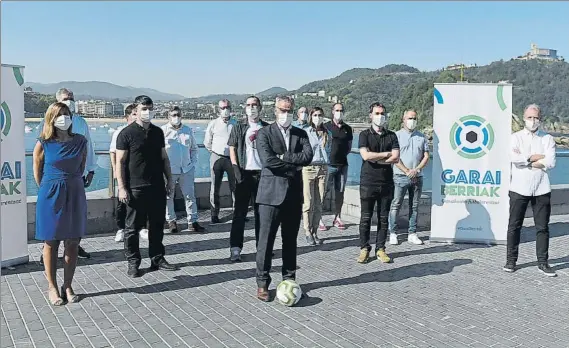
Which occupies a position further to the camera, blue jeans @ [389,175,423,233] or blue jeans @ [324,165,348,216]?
blue jeans @ [324,165,348,216]

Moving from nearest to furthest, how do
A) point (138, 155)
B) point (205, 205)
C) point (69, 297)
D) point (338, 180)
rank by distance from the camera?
point (69, 297) < point (138, 155) < point (338, 180) < point (205, 205)

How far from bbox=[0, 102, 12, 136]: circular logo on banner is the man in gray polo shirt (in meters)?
5.46

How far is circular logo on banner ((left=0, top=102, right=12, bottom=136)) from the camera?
22.3ft

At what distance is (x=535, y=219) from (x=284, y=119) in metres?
3.69

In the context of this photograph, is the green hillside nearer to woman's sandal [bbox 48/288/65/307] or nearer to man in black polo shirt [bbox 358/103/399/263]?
man in black polo shirt [bbox 358/103/399/263]

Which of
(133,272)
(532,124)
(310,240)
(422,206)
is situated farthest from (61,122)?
(422,206)

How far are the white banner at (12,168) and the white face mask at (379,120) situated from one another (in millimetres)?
4554

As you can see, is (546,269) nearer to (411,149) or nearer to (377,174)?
(377,174)

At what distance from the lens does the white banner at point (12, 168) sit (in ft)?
22.4

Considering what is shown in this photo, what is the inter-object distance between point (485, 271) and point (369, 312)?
2.47 meters

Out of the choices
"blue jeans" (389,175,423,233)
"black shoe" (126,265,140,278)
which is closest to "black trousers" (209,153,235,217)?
"blue jeans" (389,175,423,233)

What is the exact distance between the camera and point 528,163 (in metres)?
7.19

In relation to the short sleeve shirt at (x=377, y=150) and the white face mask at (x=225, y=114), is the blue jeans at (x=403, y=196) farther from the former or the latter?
the white face mask at (x=225, y=114)

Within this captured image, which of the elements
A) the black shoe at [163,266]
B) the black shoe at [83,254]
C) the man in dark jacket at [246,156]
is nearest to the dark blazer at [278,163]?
the man in dark jacket at [246,156]
